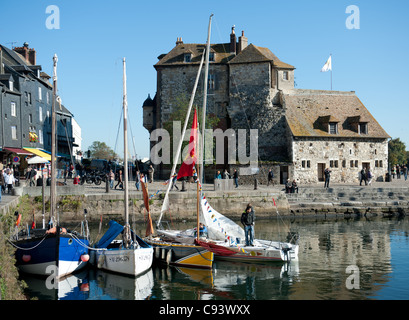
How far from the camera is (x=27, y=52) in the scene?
54.0 metres

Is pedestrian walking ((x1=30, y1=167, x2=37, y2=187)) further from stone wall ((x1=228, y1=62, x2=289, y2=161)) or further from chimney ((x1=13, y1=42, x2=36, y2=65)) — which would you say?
chimney ((x1=13, y1=42, x2=36, y2=65))

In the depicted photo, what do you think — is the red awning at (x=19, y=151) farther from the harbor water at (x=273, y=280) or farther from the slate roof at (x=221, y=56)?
the harbor water at (x=273, y=280)

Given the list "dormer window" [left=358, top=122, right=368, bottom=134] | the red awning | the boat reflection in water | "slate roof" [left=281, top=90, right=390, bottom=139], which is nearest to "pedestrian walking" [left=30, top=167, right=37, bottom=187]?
the red awning

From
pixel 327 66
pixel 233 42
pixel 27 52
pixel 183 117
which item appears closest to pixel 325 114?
pixel 327 66

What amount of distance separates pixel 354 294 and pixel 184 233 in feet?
30.1

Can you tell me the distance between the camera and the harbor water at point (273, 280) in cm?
1494

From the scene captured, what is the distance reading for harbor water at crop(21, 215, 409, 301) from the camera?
1494cm

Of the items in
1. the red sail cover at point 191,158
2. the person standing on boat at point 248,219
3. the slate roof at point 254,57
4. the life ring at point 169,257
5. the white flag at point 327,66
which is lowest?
the life ring at point 169,257

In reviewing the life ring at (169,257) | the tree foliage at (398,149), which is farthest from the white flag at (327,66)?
the tree foliage at (398,149)

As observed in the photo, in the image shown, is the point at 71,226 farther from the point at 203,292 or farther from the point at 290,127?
the point at 290,127

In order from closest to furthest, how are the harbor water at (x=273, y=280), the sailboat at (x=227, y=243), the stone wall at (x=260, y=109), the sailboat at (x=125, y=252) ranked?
the harbor water at (x=273, y=280), the sailboat at (x=125, y=252), the sailboat at (x=227, y=243), the stone wall at (x=260, y=109)

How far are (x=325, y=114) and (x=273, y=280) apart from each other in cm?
3527

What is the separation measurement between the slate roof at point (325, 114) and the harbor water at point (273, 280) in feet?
81.0

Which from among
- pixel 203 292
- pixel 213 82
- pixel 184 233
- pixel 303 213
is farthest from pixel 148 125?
pixel 203 292
